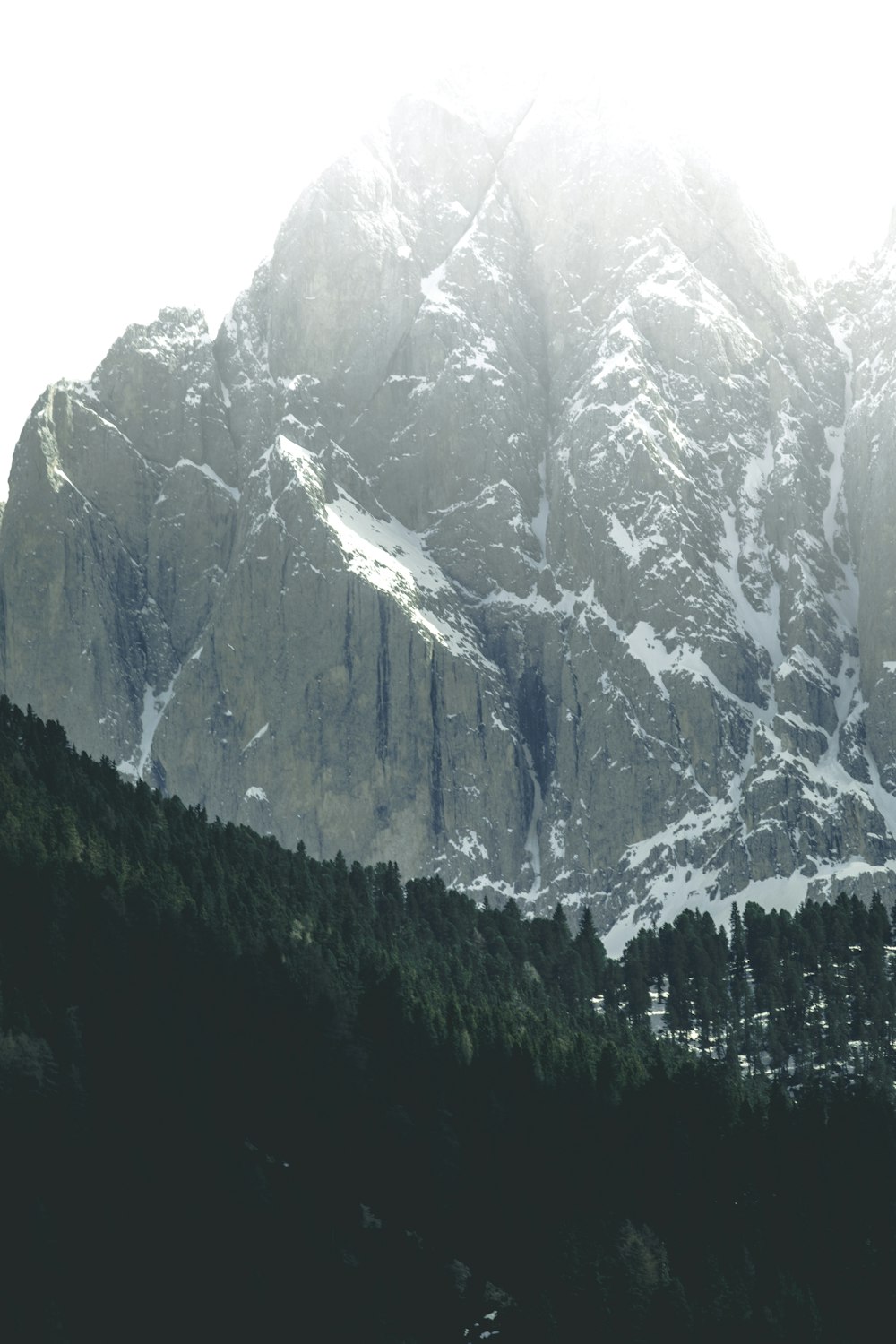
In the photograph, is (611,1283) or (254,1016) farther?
(254,1016)

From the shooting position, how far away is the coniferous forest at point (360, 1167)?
139 metres

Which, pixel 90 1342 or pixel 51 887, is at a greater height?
pixel 51 887

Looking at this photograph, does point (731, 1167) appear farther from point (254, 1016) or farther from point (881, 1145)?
point (254, 1016)

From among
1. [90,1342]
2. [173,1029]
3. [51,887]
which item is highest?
[51,887]

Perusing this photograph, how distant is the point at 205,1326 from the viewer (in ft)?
445

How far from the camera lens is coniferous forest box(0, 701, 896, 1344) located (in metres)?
139

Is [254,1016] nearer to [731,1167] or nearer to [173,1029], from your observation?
[173,1029]

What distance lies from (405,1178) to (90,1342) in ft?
106

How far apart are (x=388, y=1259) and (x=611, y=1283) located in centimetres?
1414

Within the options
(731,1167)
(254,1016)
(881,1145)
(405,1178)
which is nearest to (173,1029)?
(254,1016)

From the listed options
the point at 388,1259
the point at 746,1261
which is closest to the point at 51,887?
the point at 388,1259

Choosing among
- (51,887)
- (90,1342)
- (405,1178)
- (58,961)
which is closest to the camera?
(90,1342)

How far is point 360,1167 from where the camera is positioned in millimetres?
156625

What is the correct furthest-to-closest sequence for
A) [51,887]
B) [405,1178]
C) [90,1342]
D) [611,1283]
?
[51,887] → [405,1178] → [611,1283] → [90,1342]
